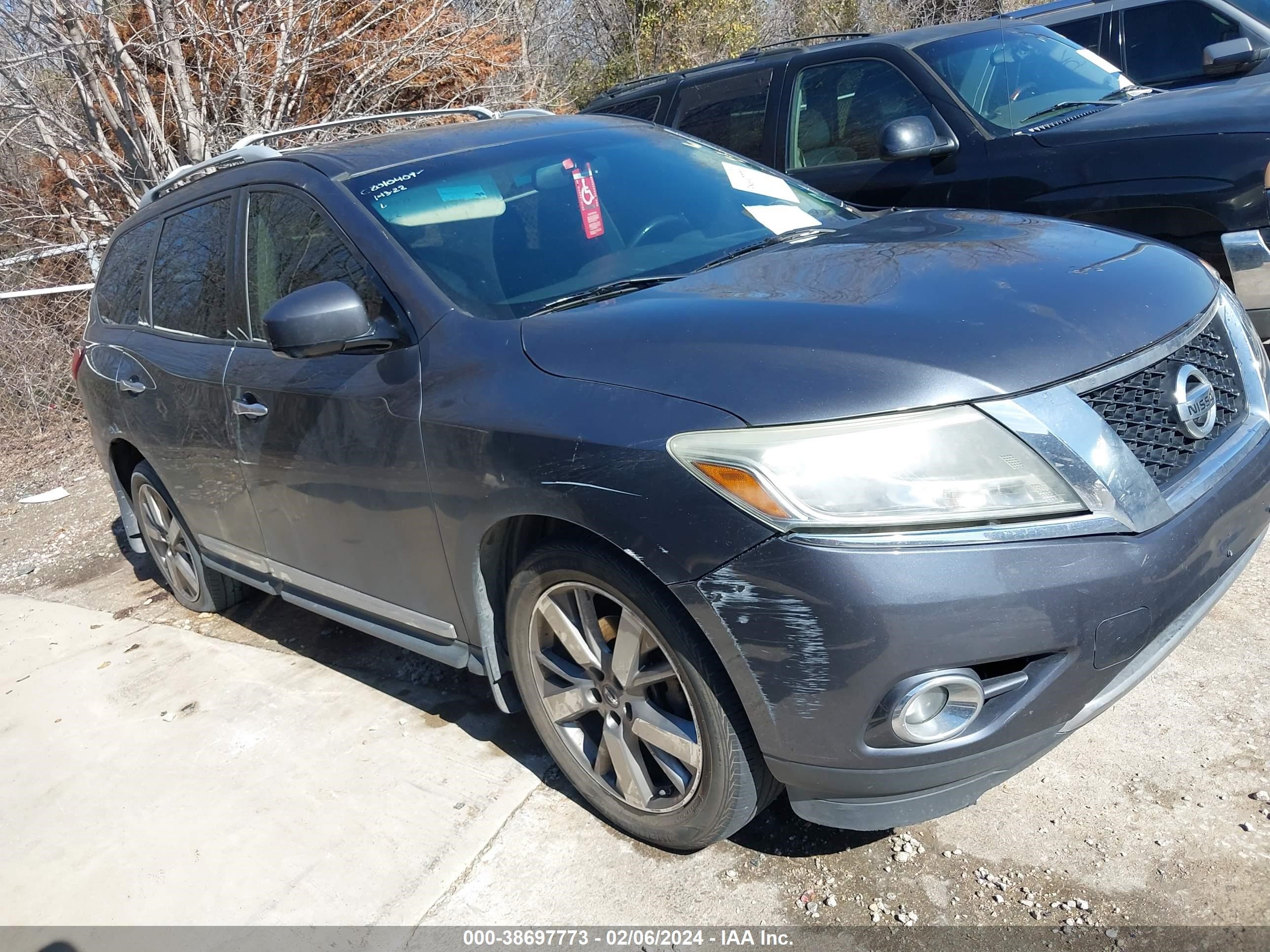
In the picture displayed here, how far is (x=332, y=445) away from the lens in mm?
3145

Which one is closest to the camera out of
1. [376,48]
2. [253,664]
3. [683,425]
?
[683,425]

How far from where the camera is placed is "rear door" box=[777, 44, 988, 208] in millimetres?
5238

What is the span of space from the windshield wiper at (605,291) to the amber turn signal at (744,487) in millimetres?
840

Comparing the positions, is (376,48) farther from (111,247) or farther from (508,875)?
(508,875)

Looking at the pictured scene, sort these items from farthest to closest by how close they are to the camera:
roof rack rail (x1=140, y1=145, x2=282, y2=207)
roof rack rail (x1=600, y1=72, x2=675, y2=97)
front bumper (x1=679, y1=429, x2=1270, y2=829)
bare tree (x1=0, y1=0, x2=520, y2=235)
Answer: bare tree (x1=0, y1=0, x2=520, y2=235) < roof rack rail (x1=600, y1=72, x2=675, y2=97) < roof rack rail (x1=140, y1=145, x2=282, y2=207) < front bumper (x1=679, y1=429, x2=1270, y2=829)

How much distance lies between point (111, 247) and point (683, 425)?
12.6 feet

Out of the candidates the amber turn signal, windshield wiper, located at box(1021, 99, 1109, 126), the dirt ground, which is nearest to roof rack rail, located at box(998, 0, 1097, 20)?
windshield wiper, located at box(1021, 99, 1109, 126)

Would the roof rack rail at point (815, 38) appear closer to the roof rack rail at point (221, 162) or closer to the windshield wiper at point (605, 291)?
the roof rack rail at point (221, 162)

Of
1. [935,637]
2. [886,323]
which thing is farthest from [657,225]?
[935,637]

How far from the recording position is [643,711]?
2574 millimetres

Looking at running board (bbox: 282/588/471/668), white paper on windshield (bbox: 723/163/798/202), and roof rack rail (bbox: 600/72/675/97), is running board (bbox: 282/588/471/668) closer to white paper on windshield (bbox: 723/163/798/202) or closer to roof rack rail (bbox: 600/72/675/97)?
white paper on windshield (bbox: 723/163/798/202)

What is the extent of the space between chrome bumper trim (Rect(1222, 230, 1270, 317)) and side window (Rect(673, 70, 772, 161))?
2.55m

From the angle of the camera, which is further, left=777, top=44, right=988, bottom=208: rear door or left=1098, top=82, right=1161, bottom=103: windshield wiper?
left=1098, top=82, right=1161, bottom=103: windshield wiper

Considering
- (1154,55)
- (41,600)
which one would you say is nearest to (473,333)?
(41,600)
